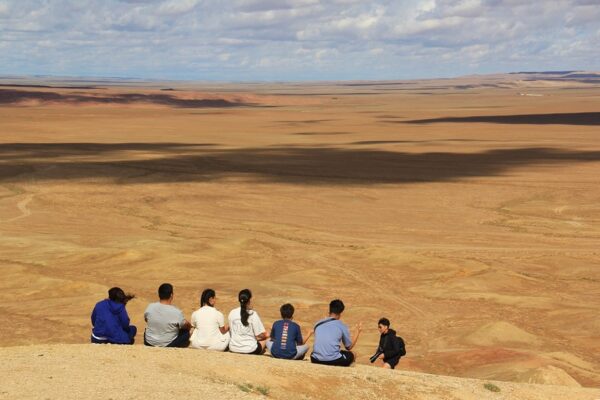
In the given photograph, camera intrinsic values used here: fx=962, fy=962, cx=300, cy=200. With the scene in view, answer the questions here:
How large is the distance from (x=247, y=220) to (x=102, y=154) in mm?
20583

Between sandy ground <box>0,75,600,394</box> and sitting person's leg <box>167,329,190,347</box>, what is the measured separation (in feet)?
13.5

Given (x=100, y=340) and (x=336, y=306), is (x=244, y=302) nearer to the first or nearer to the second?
(x=336, y=306)

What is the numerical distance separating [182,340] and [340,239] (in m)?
14.7

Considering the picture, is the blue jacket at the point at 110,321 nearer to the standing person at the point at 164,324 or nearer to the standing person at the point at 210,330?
the standing person at the point at 164,324

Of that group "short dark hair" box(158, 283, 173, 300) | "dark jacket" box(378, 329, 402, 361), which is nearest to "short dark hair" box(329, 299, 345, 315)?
"dark jacket" box(378, 329, 402, 361)

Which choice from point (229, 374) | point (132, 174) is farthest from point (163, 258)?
point (132, 174)

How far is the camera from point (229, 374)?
1021 cm

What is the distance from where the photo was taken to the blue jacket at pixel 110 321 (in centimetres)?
1166

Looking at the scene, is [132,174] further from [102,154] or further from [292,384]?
[292,384]

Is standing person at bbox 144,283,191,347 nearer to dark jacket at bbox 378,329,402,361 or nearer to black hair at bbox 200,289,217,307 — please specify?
black hair at bbox 200,289,217,307

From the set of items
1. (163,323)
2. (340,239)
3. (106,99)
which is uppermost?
(163,323)

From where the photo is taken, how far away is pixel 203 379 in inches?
389

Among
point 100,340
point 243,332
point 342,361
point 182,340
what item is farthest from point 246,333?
point 100,340

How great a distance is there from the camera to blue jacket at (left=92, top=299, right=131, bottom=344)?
11.7 metres
